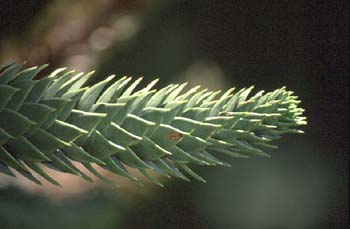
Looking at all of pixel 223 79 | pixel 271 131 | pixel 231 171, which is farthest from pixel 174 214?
pixel 271 131

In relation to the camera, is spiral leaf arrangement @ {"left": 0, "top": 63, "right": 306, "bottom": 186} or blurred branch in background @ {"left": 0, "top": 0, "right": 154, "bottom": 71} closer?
spiral leaf arrangement @ {"left": 0, "top": 63, "right": 306, "bottom": 186}

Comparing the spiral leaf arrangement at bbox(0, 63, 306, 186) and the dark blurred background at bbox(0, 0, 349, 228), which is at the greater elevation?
the dark blurred background at bbox(0, 0, 349, 228)

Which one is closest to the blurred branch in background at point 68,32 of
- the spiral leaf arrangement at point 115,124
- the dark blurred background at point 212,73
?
the dark blurred background at point 212,73

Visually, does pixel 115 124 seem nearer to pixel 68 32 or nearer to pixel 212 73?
pixel 68 32

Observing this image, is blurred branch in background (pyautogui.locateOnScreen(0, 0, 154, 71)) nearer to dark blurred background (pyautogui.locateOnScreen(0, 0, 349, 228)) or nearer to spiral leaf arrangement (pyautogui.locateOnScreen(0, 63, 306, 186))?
dark blurred background (pyautogui.locateOnScreen(0, 0, 349, 228))

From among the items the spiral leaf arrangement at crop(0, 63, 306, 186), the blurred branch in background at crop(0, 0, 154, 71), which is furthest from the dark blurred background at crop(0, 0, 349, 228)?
the spiral leaf arrangement at crop(0, 63, 306, 186)

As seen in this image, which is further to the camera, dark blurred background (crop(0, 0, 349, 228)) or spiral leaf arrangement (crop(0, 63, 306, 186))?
dark blurred background (crop(0, 0, 349, 228))

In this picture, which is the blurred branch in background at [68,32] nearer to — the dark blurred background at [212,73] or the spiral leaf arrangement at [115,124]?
the dark blurred background at [212,73]
